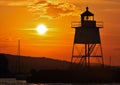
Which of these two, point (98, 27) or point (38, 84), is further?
point (38, 84)

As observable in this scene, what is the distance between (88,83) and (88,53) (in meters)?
14.6

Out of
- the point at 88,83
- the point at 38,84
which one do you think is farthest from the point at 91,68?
the point at 38,84

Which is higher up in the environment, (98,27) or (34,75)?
(98,27)

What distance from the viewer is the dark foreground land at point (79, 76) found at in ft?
441

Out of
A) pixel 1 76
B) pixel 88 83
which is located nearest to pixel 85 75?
pixel 88 83

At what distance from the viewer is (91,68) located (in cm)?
13300

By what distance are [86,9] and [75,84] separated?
15.4 metres

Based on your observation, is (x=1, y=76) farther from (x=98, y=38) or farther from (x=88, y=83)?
(x=98, y=38)

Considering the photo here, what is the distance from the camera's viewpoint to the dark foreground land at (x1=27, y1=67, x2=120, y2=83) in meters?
134

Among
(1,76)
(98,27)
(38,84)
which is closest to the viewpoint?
(98,27)

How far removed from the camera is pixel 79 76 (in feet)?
447

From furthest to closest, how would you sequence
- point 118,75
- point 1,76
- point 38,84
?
point 1,76 → point 118,75 → point 38,84

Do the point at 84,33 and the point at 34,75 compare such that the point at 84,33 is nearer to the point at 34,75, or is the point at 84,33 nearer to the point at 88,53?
the point at 88,53

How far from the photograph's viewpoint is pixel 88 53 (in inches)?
4732
